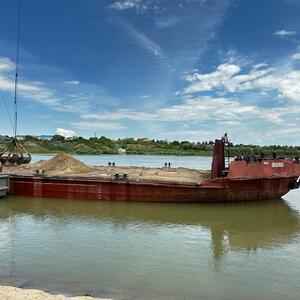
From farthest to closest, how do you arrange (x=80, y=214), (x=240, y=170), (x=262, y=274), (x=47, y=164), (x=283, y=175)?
(x=47, y=164)
(x=283, y=175)
(x=240, y=170)
(x=80, y=214)
(x=262, y=274)

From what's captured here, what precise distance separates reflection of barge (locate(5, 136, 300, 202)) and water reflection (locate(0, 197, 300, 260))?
1.49 ft

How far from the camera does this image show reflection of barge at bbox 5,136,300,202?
59.2 ft

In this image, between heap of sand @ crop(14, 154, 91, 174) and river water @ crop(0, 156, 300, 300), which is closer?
river water @ crop(0, 156, 300, 300)

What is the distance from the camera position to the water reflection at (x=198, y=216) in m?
13.0

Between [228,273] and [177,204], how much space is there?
918 centimetres

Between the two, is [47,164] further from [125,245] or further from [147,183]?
[125,245]

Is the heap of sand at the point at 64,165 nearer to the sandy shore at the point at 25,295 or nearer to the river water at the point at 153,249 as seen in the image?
the river water at the point at 153,249

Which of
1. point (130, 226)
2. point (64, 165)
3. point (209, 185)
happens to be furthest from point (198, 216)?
point (64, 165)

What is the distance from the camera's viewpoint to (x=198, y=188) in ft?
59.3

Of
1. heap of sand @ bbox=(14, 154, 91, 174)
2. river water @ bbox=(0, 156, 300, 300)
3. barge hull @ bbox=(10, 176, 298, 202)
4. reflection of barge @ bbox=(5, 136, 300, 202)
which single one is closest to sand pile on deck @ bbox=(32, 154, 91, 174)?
heap of sand @ bbox=(14, 154, 91, 174)

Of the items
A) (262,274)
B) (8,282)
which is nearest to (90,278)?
(8,282)

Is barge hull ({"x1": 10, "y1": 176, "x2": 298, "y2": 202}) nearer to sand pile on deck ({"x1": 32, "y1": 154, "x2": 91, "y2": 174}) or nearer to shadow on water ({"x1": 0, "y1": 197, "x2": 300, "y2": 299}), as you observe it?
shadow on water ({"x1": 0, "y1": 197, "x2": 300, "y2": 299})

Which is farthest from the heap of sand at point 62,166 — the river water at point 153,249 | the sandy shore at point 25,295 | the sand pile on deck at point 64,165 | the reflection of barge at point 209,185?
the sandy shore at point 25,295

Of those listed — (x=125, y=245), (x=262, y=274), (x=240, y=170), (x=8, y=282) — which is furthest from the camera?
(x=240, y=170)
